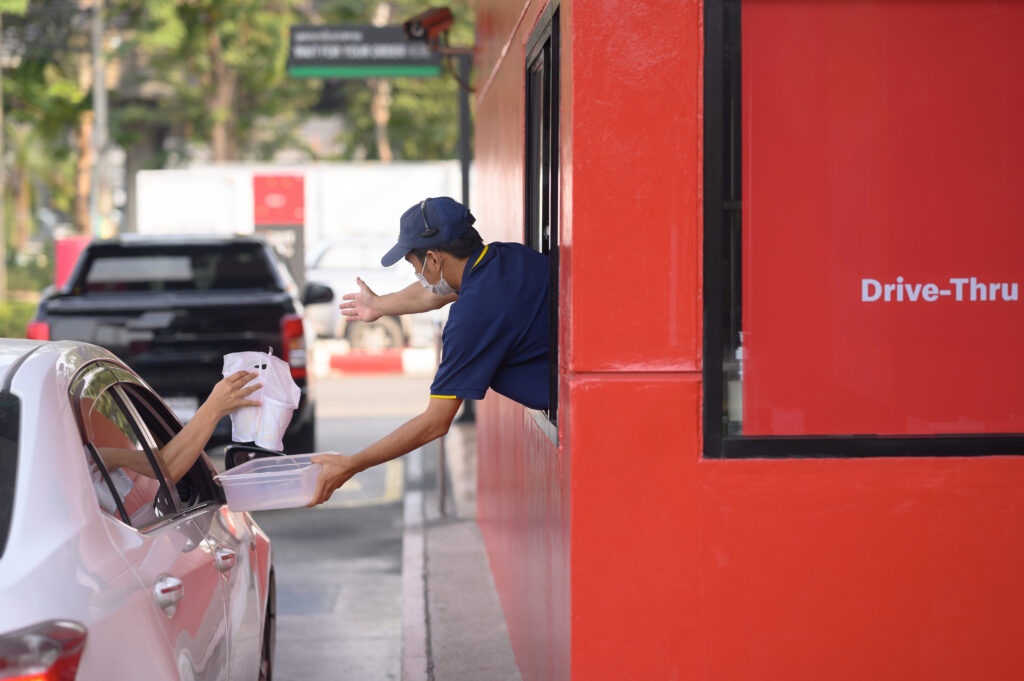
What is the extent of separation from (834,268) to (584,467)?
3.10ft

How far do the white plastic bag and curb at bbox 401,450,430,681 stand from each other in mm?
2098

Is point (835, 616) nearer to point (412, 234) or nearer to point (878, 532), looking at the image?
point (878, 532)

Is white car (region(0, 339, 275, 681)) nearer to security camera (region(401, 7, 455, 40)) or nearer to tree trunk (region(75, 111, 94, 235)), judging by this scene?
security camera (region(401, 7, 455, 40))

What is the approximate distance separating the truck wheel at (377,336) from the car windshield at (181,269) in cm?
1095

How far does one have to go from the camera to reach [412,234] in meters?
4.49

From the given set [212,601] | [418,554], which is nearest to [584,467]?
[212,601]

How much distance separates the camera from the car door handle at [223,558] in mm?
3881

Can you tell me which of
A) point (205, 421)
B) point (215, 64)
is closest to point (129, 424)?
point (205, 421)

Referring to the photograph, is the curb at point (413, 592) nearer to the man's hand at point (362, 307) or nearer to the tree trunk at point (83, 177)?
the man's hand at point (362, 307)

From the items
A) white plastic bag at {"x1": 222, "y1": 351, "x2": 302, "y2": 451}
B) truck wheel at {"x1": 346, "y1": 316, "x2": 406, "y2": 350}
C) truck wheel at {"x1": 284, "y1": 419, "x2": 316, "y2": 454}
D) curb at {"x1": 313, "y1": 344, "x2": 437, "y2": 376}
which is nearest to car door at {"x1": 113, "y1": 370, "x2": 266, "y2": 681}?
white plastic bag at {"x1": 222, "y1": 351, "x2": 302, "y2": 451}

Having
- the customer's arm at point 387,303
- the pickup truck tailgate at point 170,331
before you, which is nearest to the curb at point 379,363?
the pickup truck tailgate at point 170,331

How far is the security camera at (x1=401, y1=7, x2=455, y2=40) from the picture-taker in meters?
11.9

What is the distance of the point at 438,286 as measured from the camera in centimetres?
469

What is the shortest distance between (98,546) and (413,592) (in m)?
4.76
